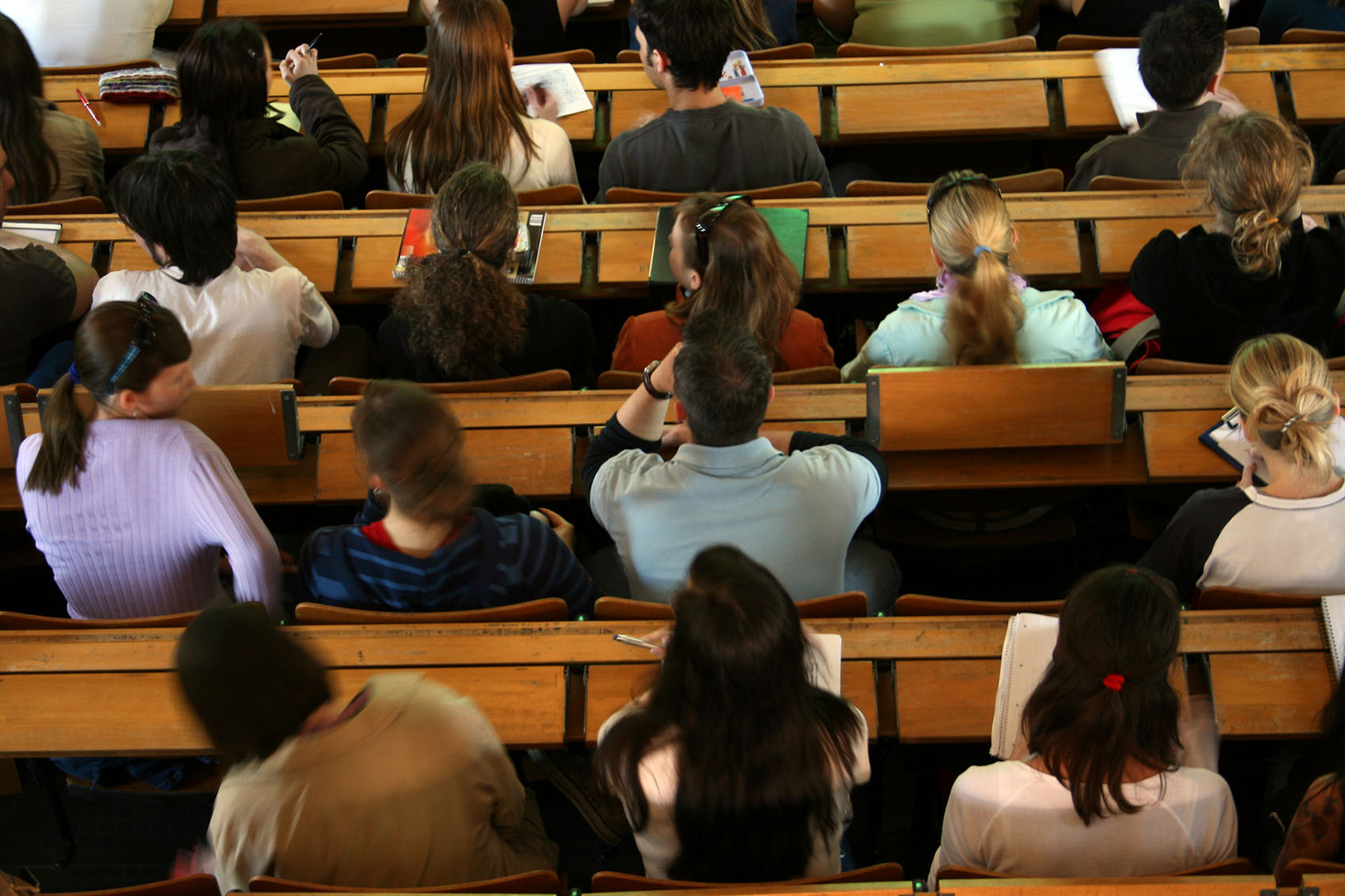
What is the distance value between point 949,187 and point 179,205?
1.76 m

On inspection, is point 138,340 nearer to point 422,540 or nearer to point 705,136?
point 422,540

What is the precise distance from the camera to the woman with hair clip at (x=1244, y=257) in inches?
101

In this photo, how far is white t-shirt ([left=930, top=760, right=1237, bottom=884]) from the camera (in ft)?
5.34

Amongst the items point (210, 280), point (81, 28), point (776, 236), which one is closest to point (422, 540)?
point (210, 280)

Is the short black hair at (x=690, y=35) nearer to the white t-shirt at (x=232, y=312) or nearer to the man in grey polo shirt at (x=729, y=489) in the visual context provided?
the white t-shirt at (x=232, y=312)

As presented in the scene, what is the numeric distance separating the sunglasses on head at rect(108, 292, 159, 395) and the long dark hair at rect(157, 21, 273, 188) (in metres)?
1.26

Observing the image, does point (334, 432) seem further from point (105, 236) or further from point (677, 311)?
point (105, 236)

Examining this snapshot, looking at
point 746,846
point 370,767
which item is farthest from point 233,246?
point 746,846

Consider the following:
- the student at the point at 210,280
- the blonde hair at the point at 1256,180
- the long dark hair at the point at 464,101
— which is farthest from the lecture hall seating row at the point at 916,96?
the student at the point at 210,280

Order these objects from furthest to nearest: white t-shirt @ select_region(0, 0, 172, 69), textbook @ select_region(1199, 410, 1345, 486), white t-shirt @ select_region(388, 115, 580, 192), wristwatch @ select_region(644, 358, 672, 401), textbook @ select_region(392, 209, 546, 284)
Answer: white t-shirt @ select_region(0, 0, 172, 69)
white t-shirt @ select_region(388, 115, 580, 192)
textbook @ select_region(392, 209, 546, 284)
textbook @ select_region(1199, 410, 1345, 486)
wristwatch @ select_region(644, 358, 672, 401)

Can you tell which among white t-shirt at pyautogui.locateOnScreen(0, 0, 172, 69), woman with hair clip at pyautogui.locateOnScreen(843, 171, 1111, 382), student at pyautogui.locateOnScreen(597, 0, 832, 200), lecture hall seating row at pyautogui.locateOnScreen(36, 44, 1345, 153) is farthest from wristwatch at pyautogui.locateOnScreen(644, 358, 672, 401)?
white t-shirt at pyautogui.locateOnScreen(0, 0, 172, 69)

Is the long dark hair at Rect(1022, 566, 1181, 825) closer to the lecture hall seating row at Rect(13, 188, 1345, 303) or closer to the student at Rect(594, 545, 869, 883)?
the student at Rect(594, 545, 869, 883)

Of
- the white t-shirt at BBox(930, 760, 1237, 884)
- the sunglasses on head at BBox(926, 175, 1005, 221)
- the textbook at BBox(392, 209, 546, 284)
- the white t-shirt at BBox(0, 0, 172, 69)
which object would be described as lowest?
the white t-shirt at BBox(930, 760, 1237, 884)

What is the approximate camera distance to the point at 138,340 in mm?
2170
